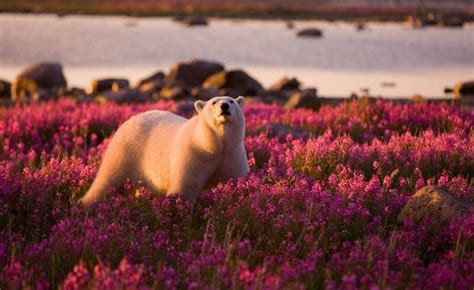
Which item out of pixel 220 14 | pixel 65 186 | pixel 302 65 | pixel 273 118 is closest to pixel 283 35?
pixel 302 65

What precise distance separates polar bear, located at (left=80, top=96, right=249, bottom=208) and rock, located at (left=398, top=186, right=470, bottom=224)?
5.32 ft

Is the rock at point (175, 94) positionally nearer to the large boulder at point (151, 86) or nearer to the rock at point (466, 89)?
the large boulder at point (151, 86)

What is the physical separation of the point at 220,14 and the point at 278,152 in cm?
11632

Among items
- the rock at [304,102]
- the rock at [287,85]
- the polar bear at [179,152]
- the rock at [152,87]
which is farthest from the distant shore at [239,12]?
the polar bear at [179,152]

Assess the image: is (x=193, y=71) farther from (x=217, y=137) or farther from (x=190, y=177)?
(x=217, y=137)

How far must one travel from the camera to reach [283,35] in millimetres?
79188

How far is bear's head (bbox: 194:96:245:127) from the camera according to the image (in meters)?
7.21

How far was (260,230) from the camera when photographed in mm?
6922

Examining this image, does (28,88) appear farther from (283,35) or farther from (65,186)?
(283,35)

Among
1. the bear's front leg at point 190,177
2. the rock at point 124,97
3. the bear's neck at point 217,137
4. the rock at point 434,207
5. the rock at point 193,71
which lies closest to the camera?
the rock at point 434,207

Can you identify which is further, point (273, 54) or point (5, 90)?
point (273, 54)

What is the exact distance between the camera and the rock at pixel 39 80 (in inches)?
1180

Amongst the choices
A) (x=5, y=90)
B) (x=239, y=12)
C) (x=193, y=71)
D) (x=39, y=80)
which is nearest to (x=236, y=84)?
(x=193, y=71)

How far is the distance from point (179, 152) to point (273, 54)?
157ft
